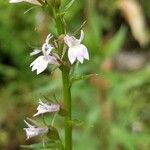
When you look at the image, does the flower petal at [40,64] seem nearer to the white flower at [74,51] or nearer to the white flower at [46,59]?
the white flower at [46,59]

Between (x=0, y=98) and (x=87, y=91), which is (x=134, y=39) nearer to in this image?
(x=0, y=98)

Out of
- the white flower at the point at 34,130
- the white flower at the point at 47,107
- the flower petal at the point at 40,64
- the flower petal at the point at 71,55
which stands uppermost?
the flower petal at the point at 71,55

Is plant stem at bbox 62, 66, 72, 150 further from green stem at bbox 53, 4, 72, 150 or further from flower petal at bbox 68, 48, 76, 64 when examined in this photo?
flower petal at bbox 68, 48, 76, 64

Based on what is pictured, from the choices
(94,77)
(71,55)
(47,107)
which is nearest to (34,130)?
(47,107)

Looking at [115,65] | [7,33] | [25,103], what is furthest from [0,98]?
[115,65]

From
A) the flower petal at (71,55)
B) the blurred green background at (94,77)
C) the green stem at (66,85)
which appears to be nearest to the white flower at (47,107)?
the green stem at (66,85)

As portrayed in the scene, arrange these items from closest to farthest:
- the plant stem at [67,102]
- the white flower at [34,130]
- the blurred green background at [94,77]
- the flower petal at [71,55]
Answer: the flower petal at [71,55] → the plant stem at [67,102] → the white flower at [34,130] → the blurred green background at [94,77]

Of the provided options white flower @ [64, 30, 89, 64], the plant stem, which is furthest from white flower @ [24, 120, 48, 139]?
white flower @ [64, 30, 89, 64]

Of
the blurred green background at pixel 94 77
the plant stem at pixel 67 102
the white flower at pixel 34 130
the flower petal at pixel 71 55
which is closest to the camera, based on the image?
the flower petal at pixel 71 55
